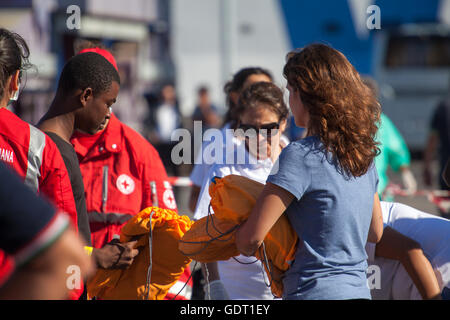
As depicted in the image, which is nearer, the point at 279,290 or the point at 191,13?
the point at 279,290

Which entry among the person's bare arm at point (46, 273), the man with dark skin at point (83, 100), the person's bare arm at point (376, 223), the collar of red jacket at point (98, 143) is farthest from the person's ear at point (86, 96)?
the person's bare arm at point (46, 273)

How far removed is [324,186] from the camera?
2195mm

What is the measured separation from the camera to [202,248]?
2.45 meters

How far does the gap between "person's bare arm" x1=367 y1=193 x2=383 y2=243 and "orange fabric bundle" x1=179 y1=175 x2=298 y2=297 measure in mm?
388

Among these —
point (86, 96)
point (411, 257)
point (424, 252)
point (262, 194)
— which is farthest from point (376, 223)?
point (86, 96)

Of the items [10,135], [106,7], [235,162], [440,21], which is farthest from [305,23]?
A: [10,135]

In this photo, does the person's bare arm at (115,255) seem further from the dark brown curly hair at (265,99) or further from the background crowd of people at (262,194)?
the dark brown curly hair at (265,99)

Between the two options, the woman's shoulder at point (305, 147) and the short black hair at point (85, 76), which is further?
the short black hair at point (85, 76)

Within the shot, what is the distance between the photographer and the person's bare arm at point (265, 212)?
7.08 feet

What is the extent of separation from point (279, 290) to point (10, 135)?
109cm

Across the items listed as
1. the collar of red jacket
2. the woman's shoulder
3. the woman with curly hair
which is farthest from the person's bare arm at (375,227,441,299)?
the collar of red jacket

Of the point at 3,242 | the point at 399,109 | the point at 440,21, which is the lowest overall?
the point at 399,109

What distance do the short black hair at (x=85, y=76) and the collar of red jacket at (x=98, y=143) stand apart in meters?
0.33
